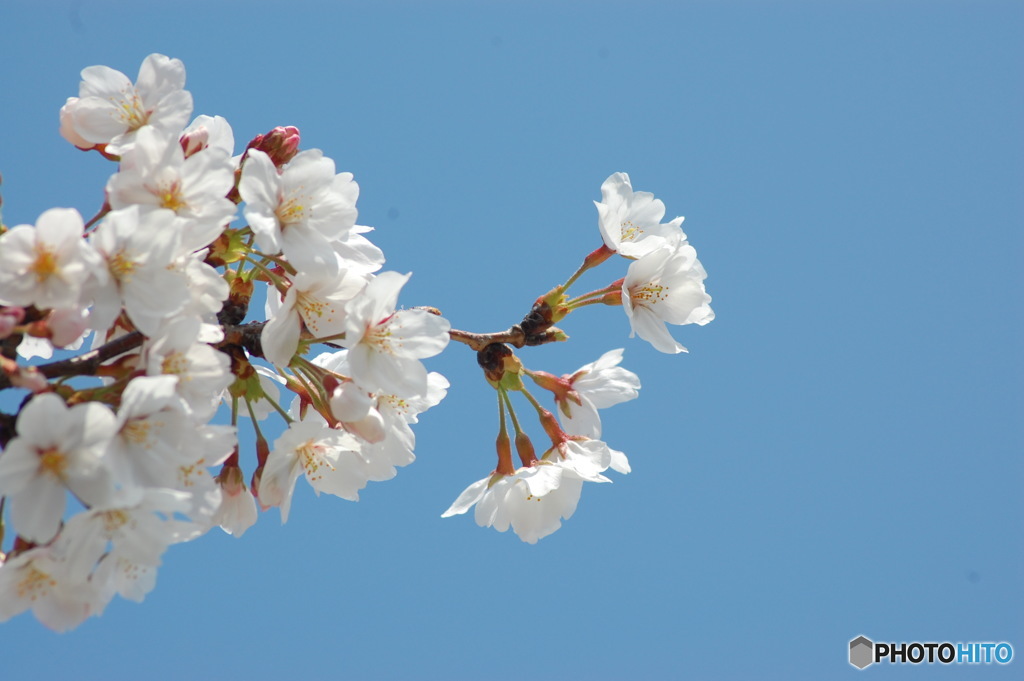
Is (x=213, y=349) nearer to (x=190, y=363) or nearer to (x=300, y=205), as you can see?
(x=190, y=363)

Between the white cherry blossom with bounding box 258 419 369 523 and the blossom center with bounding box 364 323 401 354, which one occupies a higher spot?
the blossom center with bounding box 364 323 401 354

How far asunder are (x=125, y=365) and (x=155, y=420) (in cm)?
24

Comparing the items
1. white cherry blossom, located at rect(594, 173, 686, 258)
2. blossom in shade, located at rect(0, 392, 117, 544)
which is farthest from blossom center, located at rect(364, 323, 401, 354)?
white cherry blossom, located at rect(594, 173, 686, 258)

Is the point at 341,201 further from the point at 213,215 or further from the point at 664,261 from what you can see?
the point at 664,261

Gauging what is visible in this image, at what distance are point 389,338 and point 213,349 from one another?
1.45 feet

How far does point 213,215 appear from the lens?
197 centimetres

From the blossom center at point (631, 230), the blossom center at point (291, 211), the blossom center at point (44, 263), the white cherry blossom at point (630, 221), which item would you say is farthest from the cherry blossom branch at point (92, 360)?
the blossom center at point (631, 230)

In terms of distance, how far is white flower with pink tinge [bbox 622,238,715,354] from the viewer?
2490 mm

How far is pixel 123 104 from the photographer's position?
241 cm

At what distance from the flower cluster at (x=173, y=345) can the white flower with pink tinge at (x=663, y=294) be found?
0.63m

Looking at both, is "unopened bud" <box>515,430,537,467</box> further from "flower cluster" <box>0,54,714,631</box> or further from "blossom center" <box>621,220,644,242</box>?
"blossom center" <box>621,220,644,242</box>

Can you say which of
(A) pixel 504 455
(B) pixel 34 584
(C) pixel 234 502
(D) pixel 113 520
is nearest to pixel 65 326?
(D) pixel 113 520

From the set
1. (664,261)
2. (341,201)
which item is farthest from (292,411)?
(664,261)

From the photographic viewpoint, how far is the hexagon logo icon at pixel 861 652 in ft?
17.3
